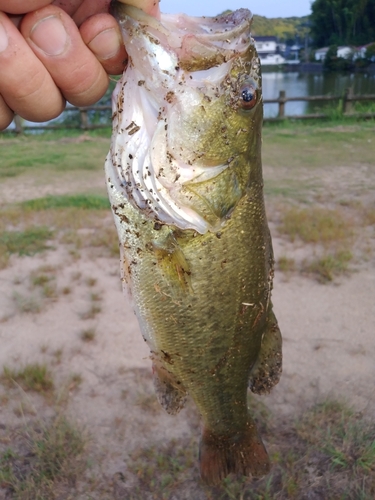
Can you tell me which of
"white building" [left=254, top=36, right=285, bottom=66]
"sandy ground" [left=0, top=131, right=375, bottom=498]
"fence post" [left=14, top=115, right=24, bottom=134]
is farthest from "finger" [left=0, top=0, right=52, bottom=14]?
"white building" [left=254, top=36, right=285, bottom=66]

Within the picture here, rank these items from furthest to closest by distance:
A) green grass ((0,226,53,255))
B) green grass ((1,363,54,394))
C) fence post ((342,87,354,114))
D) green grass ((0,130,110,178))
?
fence post ((342,87,354,114))
green grass ((0,130,110,178))
green grass ((0,226,53,255))
green grass ((1,363,54,394))

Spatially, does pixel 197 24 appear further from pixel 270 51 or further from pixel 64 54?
pixel 270 51

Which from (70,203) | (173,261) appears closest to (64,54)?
(173,261)

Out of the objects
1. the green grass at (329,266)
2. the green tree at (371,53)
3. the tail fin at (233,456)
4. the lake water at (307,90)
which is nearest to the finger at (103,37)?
the tail fin at (233,456)

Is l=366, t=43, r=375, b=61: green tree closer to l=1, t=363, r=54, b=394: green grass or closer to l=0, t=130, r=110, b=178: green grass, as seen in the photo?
l=0, t=130, r=110, b=178: green grass

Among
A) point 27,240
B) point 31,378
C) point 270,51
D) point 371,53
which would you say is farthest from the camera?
point 270,51

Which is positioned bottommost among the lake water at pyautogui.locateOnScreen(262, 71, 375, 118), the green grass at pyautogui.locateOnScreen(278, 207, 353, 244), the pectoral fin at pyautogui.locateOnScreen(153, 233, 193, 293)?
the green grass at pyautogui.locateOnScreen(278, 207, 353, 244)

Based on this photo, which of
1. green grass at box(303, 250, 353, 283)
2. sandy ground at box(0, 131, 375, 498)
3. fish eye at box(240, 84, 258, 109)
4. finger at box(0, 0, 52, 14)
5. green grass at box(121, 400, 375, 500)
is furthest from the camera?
green grass at box(303, 250, 353, 283)
